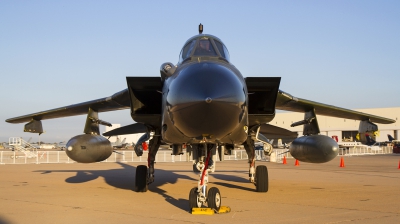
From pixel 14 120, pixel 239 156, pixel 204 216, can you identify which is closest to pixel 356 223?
pixel 204 216

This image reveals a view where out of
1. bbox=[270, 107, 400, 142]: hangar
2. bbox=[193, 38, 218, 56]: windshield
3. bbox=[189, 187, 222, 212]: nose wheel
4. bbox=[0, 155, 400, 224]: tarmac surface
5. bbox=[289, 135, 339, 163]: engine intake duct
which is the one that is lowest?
bbox=[0, 155, 400, 224]: tarmac surface

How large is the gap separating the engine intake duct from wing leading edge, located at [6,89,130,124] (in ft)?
16.4

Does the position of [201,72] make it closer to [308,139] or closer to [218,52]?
[218,52]

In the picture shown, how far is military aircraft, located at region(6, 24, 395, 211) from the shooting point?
7.18m

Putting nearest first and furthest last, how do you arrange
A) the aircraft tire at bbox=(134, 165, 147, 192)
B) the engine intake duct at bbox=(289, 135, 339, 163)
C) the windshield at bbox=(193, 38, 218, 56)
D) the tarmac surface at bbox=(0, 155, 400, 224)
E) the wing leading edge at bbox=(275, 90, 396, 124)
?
the tarmac surface at bbox=(0, 155, 400, 224)
the windshield at bbox=(193, 38, 218, 56)
the engine intake duct at bbox=(289, 135, 339, 163)
the aircraft tire at bbox=(134, 165, 147, 192)
the wing leading edge at bbox=(275, 90, 396, 124)

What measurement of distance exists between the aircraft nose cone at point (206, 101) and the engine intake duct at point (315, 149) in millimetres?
5084

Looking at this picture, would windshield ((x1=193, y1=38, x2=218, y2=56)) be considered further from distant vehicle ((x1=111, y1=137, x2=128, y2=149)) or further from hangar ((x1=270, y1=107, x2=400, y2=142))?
hangar ((x1=270, y1=107, x2=400, y2=142))

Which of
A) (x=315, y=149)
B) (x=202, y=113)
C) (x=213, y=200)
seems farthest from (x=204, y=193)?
(x=315, y=149)

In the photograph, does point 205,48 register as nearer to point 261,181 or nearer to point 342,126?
point 261,181

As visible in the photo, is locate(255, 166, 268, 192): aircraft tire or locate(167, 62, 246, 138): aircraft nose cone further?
locate(255, 166, 268, 192): aircraft tire

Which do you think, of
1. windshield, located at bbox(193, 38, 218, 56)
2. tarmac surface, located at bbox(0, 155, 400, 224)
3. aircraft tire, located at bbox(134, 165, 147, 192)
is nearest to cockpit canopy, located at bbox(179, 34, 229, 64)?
windshield, located at bbox(193, 38, 218, 56)

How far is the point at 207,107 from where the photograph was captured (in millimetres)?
6848

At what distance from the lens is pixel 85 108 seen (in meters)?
13.9

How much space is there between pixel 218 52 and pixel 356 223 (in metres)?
4.29
